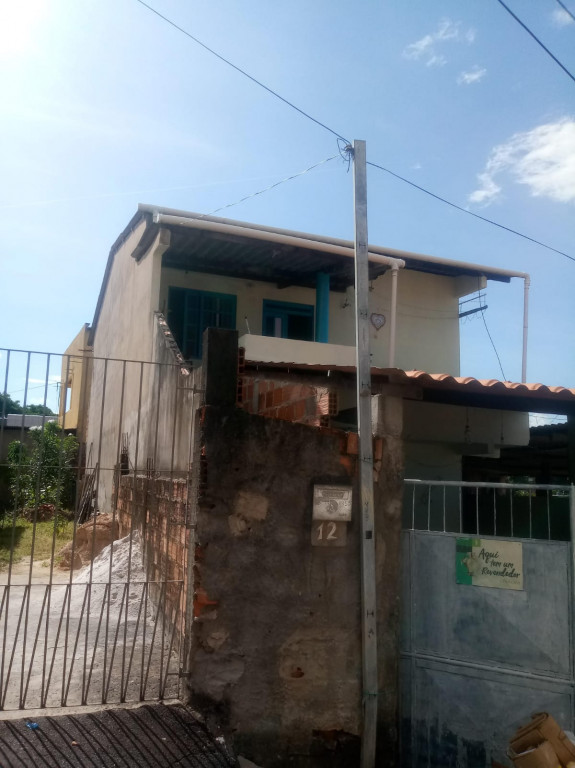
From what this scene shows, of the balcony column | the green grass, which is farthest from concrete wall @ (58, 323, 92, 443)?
the balcony column

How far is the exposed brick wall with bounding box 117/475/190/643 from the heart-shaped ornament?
19.7ft

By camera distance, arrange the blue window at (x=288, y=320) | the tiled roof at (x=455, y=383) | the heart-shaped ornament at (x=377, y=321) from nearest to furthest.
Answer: the tiled roof at (x=455, y=383) → the blue window at (x=288, y=320) → the heart-shaped ornament at (x=377, y=321)

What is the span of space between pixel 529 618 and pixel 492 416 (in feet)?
18.2

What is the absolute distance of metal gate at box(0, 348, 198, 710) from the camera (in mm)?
4688

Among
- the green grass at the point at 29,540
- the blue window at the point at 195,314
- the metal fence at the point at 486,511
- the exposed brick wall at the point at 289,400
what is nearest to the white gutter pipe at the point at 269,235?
the blue window at the point at 195,314

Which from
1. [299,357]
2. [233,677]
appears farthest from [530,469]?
[233,677]

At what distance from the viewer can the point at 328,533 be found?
4992 millimetres

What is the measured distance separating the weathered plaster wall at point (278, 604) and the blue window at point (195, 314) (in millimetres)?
6705

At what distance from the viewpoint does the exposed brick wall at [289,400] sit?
5.21m

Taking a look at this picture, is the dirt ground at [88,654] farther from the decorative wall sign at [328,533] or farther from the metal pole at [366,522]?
the metal pole at [366,522]

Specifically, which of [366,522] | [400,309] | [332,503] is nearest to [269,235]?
[400,309]

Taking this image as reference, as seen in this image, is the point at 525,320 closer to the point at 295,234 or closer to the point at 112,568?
the point at 295,234

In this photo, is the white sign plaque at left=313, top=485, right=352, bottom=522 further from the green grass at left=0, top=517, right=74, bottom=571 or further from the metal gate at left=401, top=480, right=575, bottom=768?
the green grass at left=0, top=517, right=74, bottom=571

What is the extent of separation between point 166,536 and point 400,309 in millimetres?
8348
